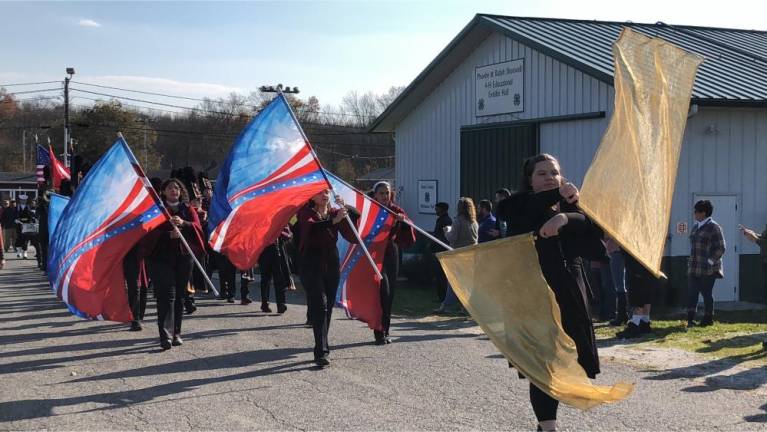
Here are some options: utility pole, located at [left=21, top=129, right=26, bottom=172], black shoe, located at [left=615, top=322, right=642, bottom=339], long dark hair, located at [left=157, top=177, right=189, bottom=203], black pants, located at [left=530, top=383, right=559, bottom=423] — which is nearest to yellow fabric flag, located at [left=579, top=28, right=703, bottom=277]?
black pants, located at [left=530, top=383, right=559, bottom=423]

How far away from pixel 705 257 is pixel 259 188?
6.47 m

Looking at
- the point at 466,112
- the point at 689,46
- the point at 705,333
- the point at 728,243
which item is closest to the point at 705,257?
the point at 705,333

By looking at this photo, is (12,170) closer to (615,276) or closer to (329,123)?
(329,123)

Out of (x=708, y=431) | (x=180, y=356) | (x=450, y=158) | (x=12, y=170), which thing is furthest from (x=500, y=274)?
(x=12, y=170)

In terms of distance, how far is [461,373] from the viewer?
7891 mm

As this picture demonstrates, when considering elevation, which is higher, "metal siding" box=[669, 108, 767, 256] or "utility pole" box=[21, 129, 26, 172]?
"utility pole" box=[21, 129, 26, 172]

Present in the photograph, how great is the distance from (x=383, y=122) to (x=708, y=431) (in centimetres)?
1795

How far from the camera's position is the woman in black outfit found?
4.80 meters

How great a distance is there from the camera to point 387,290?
974cm

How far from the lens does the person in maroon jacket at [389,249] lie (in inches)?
379

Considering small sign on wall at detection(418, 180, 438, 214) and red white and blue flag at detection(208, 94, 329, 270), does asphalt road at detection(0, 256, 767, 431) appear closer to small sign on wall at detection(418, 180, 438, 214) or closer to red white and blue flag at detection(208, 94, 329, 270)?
red white and blue flag at detection(208, 94, 329, 270)

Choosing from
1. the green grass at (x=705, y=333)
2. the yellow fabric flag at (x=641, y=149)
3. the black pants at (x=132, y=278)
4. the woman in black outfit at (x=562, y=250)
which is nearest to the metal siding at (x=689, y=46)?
the green grass at (x=705, y=333)

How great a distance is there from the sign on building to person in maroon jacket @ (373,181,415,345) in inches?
326

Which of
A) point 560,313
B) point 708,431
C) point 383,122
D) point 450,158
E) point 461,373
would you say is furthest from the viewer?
point 383,122
